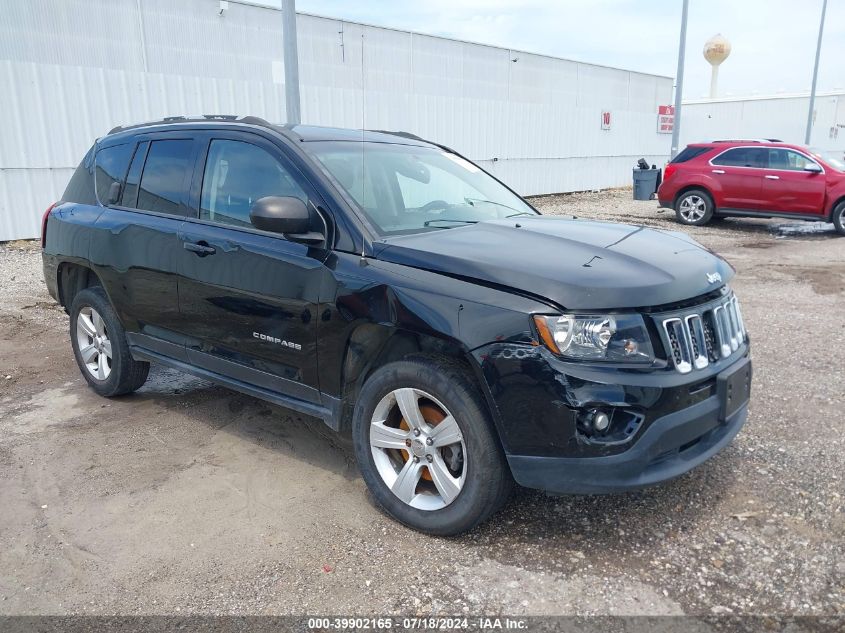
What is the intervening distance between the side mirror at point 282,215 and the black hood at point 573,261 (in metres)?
0.43

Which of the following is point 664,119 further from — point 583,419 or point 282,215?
point 583,419

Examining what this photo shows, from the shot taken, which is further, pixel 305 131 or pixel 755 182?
pixel 755 182

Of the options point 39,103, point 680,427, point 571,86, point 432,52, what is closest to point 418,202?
point 680,427

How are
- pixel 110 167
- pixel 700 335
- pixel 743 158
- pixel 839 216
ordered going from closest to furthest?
pixel 700 335 < pixel 110 167 < pixel 839 216 < pixel 743 158

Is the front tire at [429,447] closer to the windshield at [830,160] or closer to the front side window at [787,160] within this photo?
the front side window at [787,160]

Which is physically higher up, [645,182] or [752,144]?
[752,144]

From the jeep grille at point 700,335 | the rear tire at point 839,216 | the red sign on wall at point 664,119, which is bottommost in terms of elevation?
the rear tire at point 839,216

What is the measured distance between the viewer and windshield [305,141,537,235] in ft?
11.9

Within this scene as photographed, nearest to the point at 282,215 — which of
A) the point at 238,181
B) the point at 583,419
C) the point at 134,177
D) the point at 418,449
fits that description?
the point at 238,181

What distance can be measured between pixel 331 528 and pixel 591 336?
153 cm

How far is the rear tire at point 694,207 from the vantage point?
15062 millimetres

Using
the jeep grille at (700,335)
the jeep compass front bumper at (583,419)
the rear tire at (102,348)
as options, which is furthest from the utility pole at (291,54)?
the jeep compass front bumper at (583,419)

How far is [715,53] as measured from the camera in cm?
5959

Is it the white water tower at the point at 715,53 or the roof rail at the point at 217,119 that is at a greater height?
the white water tower at the point at 715,53
